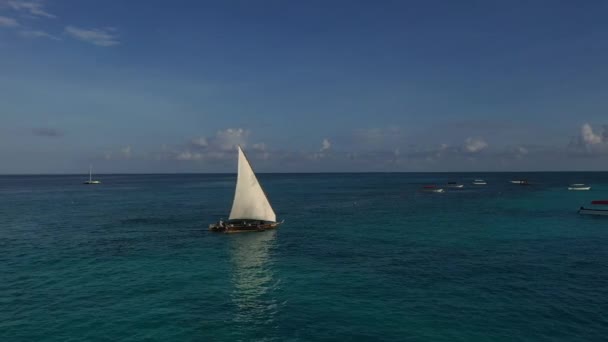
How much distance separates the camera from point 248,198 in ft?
253

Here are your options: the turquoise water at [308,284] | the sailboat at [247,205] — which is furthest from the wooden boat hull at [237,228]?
the turquoise water at [308,284]

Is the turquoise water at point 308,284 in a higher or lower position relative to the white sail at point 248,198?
lower

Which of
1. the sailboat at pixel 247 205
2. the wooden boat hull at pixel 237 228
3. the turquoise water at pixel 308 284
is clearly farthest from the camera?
the wooden boat hull at pixel 237 228

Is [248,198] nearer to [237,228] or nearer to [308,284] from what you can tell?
[237,228]

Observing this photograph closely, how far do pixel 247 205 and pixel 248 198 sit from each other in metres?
1.98

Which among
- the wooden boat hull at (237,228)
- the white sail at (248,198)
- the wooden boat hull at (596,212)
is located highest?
the white sail at (248,198)

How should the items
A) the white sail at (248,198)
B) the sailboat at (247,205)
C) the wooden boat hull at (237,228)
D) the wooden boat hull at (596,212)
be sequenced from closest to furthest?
the white sail at (248,198)
the sailboat at (247,205)
the wooden boat hull at (237,228)
the wooden boat hull at (596,212)

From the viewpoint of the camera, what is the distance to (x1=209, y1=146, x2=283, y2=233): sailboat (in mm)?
75162

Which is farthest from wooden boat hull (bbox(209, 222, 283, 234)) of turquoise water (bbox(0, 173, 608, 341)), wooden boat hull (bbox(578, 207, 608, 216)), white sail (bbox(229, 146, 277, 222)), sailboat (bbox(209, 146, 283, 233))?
wooden boat hull (bbox(578, 207, 608, 216))

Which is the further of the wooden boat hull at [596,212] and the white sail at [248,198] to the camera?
the wooden boat hull at [596,212]

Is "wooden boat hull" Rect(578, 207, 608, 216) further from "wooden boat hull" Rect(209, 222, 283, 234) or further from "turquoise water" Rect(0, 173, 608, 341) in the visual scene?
"wooden boat hull" Rect(209, 222, 283, 234)

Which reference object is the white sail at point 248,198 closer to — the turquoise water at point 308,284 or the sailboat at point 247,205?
the sailboat at point 247,205

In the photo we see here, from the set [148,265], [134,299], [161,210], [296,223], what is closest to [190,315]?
[134,299]

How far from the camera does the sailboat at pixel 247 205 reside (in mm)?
75162
